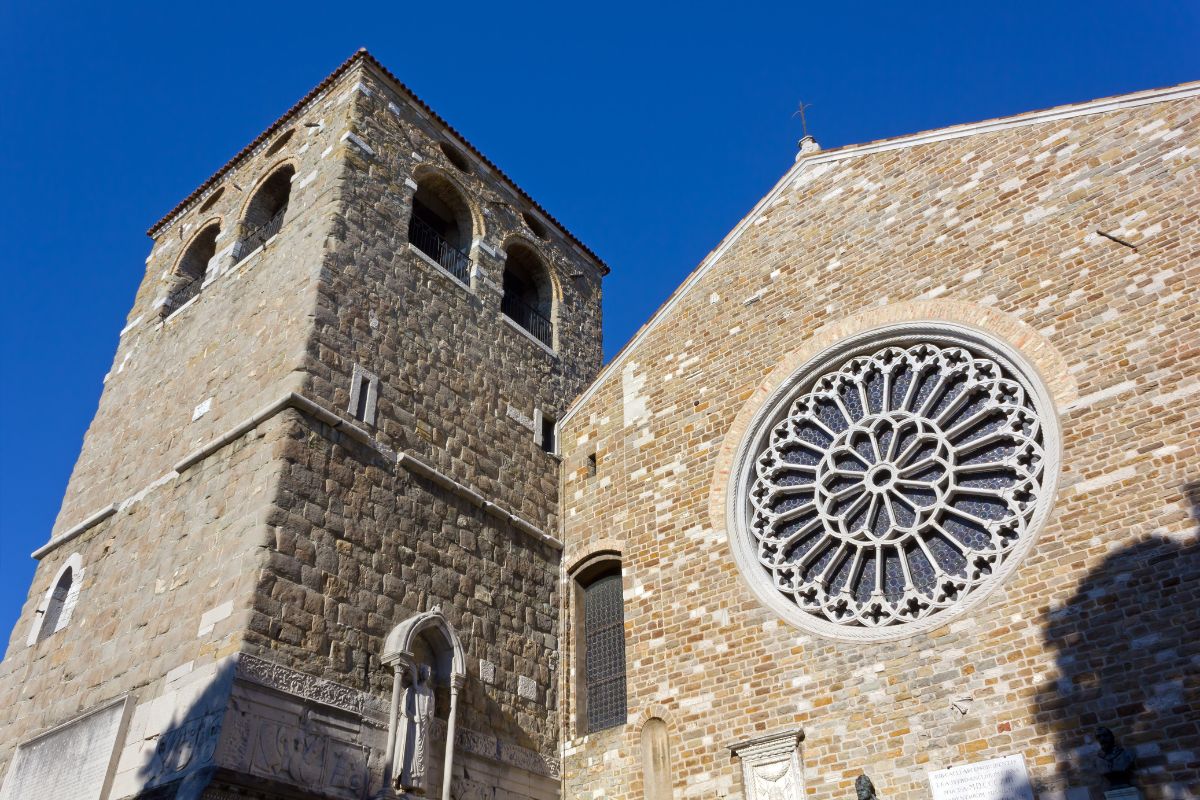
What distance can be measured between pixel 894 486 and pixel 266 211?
8858mm

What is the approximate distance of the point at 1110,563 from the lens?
7590 millimetres

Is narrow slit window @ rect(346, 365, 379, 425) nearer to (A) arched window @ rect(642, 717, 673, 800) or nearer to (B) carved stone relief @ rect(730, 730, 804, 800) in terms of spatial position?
(A) arched window @ rect(642, 717, 673, 800)

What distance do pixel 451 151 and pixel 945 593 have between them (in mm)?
8820

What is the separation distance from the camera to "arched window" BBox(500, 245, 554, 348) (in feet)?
45.9

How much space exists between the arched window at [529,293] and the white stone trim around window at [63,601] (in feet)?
20.0

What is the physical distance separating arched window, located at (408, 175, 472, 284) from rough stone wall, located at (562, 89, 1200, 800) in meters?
2.59

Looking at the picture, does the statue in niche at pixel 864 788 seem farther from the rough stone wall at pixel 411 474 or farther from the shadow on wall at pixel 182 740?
the shadow on wall at pixel 182 740

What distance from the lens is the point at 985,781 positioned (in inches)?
292

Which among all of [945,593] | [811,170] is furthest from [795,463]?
[811,170]

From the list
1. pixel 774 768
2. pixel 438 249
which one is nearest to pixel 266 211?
pixel 438 249

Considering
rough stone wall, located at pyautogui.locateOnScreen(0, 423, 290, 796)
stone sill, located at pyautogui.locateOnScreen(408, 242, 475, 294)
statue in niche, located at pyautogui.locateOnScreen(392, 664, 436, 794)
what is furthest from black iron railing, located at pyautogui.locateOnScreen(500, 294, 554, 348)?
statue in niche, located at pyautogui.locateOnScreen(392, 664, 436, 794)

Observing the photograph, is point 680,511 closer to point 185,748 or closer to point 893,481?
point 893,481

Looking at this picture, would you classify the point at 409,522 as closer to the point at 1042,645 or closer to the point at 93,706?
the point at 93,706

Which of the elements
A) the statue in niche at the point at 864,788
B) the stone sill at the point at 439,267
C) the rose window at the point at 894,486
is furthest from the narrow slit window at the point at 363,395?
the statue in niche at the point at 864,788
